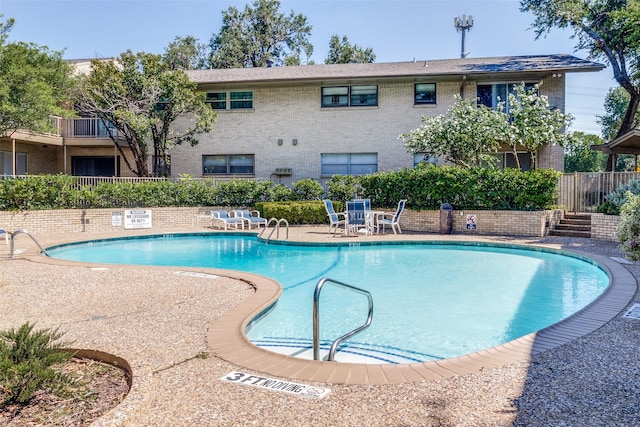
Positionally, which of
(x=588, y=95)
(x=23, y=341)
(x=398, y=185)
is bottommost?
(x=23, y=341)

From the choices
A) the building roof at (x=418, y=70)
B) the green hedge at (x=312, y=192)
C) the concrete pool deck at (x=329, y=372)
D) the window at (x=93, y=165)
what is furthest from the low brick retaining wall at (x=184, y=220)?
the concrete pool deck at (x=329, y=372)

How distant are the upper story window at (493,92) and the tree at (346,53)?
1854 cm

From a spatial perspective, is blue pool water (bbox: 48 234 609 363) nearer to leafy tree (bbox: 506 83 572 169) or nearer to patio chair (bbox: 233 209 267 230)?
patio chair (bbox: 233 209 267 230)

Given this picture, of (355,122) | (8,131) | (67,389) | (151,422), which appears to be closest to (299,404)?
(151,422)

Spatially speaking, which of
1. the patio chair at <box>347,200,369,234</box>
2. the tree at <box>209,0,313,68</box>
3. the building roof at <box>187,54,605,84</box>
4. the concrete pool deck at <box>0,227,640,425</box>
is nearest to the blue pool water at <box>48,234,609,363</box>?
the concrete pool deck at <box>0,227,640,425</box>

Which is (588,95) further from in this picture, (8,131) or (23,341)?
(23,341)

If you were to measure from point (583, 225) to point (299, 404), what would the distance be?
1555 centimetres

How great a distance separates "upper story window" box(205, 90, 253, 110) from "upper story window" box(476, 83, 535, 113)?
10.9 meters

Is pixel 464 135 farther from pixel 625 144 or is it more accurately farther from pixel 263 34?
pixel 263 34

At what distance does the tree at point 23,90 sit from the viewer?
699 inches

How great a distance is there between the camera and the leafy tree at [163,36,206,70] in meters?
38.4

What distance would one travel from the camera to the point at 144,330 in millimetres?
5281

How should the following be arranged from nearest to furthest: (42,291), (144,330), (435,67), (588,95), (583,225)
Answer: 1. (144,330)
2. (42,291)
3. (583,225)
4. (435,67)
5. (588,95)

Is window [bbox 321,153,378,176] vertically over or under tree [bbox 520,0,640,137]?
under
